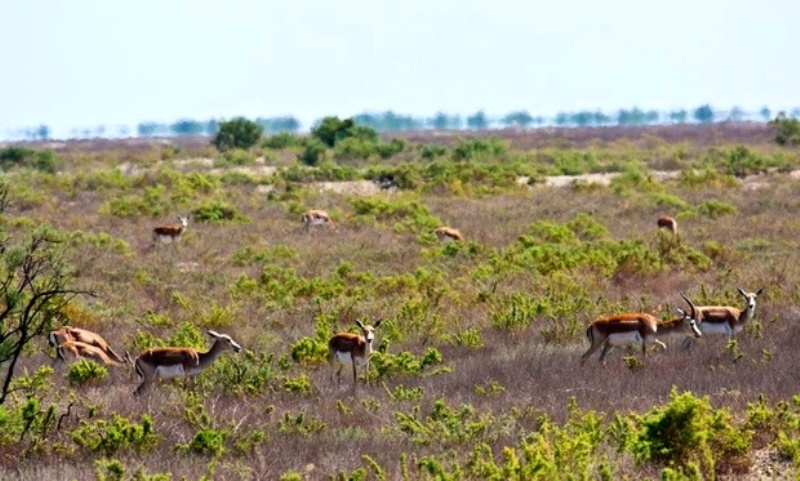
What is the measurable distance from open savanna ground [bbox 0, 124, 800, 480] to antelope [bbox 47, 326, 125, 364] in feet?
1.18

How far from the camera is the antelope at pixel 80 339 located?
1366 cm

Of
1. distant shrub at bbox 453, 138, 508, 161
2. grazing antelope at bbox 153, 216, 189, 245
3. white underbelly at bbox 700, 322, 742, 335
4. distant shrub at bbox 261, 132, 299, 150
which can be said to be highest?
white underbelly at bbox 700, 322, 742, 335

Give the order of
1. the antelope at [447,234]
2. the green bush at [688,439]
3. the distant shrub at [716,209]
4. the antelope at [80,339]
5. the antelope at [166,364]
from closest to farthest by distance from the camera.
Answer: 1. the green bush at [688,439]
2. the antelope at [166,364]
3. the antelope at [80,339]
4. the antelope at [447,234]
5. the distant shrub at [716,209]

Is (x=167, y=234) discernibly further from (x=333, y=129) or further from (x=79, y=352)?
(x=333, y=129)

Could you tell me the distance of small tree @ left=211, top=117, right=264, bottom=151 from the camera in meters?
63.7

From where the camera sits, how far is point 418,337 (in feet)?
48.9

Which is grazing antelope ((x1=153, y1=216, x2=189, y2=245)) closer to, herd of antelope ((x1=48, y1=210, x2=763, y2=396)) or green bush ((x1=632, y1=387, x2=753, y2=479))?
herd of antelope ((x1=48, y1=210, x2=763, y2=396))

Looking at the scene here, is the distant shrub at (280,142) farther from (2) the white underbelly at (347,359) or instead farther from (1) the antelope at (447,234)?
(2) the white underbelly at (347,359)

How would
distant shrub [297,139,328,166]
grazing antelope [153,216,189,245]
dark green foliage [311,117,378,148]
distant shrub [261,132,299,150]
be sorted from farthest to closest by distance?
distant shrub [261,132,299,150] → dark green foliage [311,117,378,148] → distant shrub [297,139,328,166] → grazing antelope [153,216,189,245]

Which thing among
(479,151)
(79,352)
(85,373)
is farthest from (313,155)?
(85,373)

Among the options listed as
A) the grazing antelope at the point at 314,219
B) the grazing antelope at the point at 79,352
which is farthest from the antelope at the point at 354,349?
the grazing antelope at the point at 314,219

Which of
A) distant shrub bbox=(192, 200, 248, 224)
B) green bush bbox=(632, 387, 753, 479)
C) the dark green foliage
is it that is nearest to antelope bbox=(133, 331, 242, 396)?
green bush bbox=(632, 387, 753, 479)

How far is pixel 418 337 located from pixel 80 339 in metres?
4.11

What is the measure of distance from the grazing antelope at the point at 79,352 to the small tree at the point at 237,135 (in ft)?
166
